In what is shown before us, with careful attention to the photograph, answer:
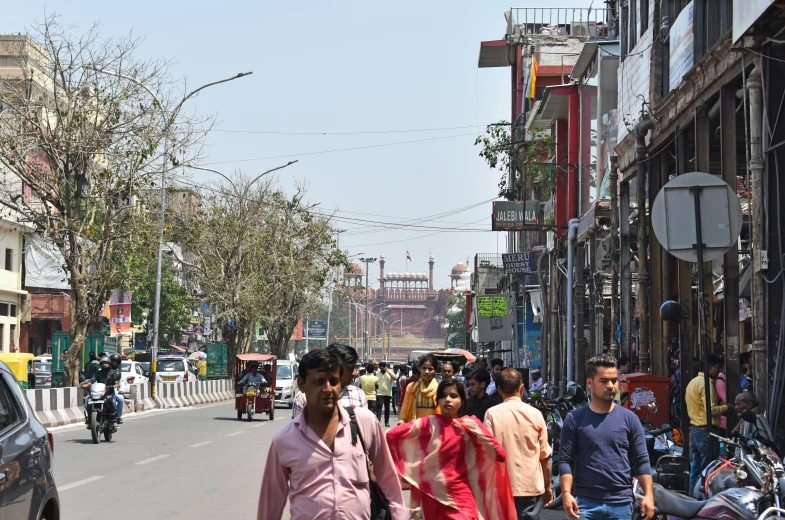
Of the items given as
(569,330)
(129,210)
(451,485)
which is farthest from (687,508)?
(129,210)

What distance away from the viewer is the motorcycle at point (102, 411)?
66.0 ft

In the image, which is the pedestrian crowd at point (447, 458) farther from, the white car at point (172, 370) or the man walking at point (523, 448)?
the white car at point (172, 370)

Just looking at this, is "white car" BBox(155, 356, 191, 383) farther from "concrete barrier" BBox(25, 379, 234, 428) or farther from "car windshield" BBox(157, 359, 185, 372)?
"concrete barrier" BBox(25, 379, 234, 428)

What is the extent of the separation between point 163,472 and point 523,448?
321 inches

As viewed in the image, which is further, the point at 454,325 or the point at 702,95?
the point at 454,325

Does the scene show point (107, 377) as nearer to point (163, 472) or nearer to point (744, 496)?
point (163, 472)

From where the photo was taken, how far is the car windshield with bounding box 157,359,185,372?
152ft

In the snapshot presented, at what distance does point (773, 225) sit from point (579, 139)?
779 inches

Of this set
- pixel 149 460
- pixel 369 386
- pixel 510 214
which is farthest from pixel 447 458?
pixel 510 214

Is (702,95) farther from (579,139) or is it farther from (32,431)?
(579,139)

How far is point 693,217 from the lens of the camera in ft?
34.4

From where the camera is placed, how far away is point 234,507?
1177cm

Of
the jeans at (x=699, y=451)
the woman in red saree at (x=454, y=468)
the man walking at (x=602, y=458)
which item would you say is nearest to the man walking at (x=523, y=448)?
the woman in red saree at (x=454, y=468)

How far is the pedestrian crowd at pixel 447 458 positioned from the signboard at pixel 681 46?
8.39 metres
